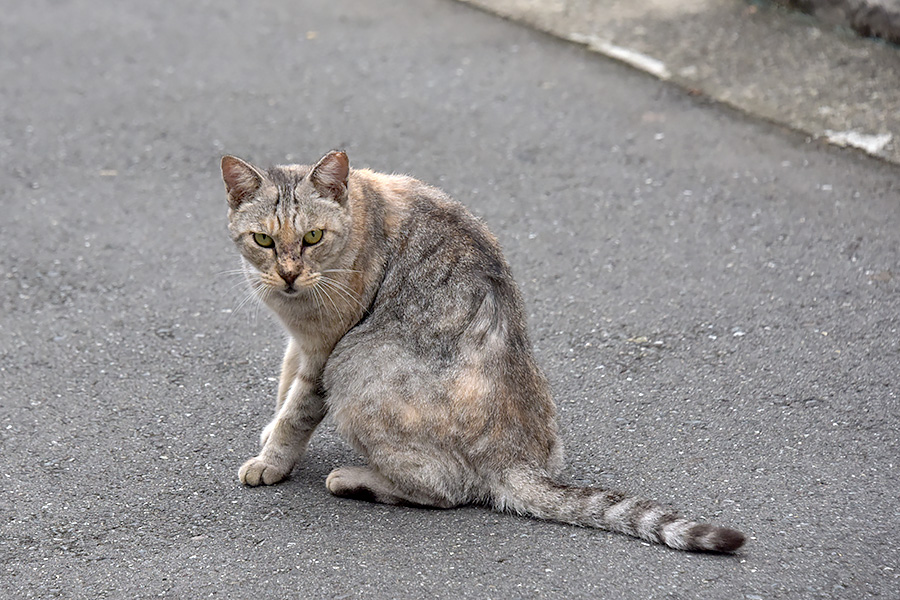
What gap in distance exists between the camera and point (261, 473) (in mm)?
4188

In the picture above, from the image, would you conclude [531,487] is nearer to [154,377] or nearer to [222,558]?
[222,558]

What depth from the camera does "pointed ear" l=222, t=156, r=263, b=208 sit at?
4.04 metres

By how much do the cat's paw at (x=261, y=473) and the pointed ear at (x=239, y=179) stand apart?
3.50 feet

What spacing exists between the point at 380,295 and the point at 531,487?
965 mm

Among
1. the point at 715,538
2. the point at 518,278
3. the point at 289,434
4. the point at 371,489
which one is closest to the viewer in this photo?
the point at 715,538

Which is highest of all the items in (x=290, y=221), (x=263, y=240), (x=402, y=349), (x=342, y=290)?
(x=290, y=221)

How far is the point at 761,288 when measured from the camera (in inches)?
215

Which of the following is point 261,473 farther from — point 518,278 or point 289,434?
point 518,278

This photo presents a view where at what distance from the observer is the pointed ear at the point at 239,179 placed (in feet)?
13.2

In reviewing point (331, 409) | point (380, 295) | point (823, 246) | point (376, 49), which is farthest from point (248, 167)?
point (376, 49)

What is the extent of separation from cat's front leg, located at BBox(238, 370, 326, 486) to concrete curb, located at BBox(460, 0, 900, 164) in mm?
4204

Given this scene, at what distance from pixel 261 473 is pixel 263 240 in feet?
3.15

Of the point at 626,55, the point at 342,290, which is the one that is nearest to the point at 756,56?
the point at 626,55

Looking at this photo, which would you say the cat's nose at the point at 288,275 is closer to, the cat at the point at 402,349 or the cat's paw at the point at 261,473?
the cat at the point at 402,349
